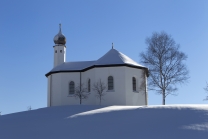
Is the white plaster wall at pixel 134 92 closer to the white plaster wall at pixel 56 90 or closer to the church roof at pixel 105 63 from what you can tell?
the church roof at pixel 105 63

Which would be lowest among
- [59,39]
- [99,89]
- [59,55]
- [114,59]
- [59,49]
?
[99,89]

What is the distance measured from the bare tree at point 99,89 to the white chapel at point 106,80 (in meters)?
0.32

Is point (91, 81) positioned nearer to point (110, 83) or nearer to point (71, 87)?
point (110, 83)

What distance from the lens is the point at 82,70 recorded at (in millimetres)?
39469

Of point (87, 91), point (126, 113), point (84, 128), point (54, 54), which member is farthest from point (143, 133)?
point (54, 54)

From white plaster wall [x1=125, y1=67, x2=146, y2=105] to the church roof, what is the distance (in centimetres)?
71

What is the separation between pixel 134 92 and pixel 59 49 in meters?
14.9

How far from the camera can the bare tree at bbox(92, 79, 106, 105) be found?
1379 inches

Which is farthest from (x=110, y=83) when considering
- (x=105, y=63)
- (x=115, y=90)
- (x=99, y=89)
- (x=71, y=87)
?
(x=71, y=87)

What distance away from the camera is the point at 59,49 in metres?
45.4

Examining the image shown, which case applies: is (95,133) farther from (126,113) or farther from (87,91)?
(87,91)

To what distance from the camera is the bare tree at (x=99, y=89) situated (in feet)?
115

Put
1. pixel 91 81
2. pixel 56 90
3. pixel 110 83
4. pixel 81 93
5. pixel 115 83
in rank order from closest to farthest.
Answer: pixel 115 83 → pixel 110 83 → pixel 91 81 → pixel 81 93 → pixel 56 90

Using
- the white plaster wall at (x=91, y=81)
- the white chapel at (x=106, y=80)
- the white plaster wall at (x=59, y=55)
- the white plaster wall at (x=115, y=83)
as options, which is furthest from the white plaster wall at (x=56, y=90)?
the white plaster wall at (x=115, y=83)
